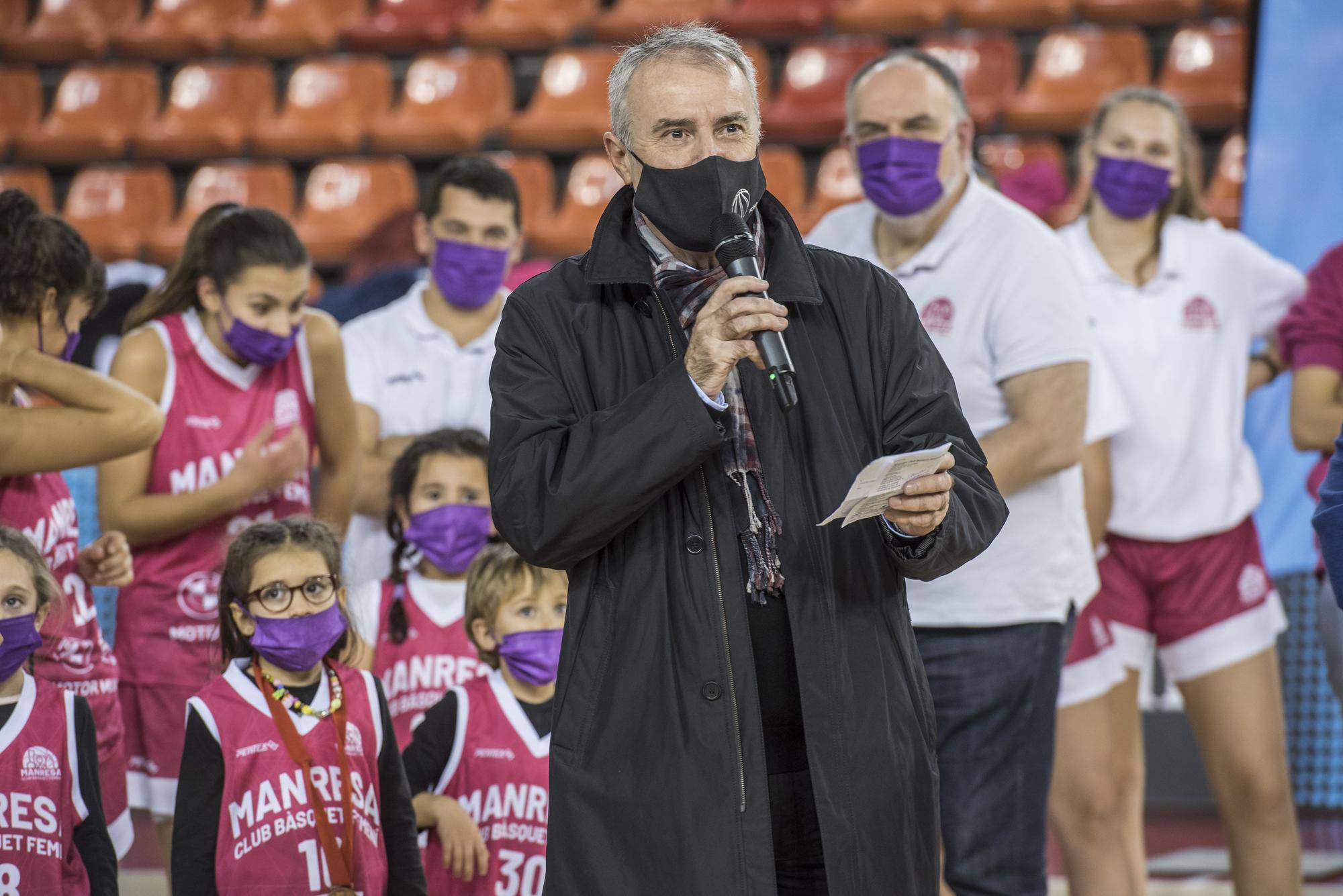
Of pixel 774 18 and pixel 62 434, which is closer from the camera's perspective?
pixel 62 434

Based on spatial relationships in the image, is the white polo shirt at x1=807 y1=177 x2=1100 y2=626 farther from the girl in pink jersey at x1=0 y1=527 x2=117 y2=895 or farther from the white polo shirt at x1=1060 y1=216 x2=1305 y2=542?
the girl in pink jersey at x1=0 y1=527 x2=117 y2=895

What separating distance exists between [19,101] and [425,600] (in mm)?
7004

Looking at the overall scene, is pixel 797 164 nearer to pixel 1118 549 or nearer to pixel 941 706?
pixel 1118 549

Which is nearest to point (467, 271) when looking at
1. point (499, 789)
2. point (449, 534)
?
point (449, 534)

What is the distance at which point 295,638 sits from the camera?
9.07 feet

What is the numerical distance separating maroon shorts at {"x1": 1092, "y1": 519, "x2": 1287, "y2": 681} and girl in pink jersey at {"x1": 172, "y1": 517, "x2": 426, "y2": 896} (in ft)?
5.69

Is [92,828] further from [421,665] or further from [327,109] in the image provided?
[327,109]

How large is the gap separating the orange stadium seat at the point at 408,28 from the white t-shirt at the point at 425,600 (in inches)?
248

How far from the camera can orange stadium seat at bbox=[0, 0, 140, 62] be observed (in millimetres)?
9586

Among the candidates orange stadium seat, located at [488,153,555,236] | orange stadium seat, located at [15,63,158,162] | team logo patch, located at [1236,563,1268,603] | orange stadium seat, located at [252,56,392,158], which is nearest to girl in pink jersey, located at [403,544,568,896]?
team logo patch, located at [1236,563,1268,603]

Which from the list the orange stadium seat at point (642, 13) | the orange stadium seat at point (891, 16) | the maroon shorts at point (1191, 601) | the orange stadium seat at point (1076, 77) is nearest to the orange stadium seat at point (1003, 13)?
the orange stadium seat at point (891, 16)

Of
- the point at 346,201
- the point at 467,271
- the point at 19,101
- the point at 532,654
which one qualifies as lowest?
the point at 532,654

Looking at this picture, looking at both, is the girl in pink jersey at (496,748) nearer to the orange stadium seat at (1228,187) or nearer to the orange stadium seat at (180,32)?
the orange stadium seat at (1228,187)

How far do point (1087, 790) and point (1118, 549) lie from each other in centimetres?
56
